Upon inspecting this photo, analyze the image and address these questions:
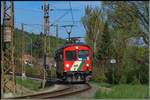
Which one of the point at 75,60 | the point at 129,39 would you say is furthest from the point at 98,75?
the point at 129,39

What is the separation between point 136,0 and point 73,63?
6.46m

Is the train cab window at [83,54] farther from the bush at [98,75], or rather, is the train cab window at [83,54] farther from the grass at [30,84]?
the grass at [30,84]

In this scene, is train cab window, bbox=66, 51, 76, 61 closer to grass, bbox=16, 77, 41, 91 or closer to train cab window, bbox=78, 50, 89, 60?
train cab window, bbox=78, 50, 89, 60

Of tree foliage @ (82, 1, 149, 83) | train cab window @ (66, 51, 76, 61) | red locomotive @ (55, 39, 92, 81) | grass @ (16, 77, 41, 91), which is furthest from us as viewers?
grass @ (16, 77, 41, 91)

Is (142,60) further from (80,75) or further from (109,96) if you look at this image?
(109,96)

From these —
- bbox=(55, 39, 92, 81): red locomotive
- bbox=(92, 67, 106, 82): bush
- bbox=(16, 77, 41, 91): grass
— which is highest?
bbox=(55, 39, 92, 81): red locomotive

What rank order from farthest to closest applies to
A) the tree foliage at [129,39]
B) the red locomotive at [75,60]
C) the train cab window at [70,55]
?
1. the train cab window at [70,55]
2. the red locomotive at [75,60]
3. the tree foliage at [129,39]

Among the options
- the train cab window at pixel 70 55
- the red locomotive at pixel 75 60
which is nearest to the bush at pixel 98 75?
the red locomotive at pixel 75 60

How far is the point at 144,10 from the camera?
20281 mm

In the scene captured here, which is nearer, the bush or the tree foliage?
the tree foliage

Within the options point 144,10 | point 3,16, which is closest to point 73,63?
point 144,10

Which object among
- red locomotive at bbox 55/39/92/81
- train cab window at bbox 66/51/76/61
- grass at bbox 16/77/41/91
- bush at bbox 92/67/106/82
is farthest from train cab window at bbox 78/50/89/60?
grass at bbox 16/77/41/91

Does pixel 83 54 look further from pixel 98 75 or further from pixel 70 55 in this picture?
pixel 98 75

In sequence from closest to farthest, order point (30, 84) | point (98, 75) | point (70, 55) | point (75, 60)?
1. point (75, 60)
2. point (70, 55)
3. point (98, 75)
4. point (30, 84)
